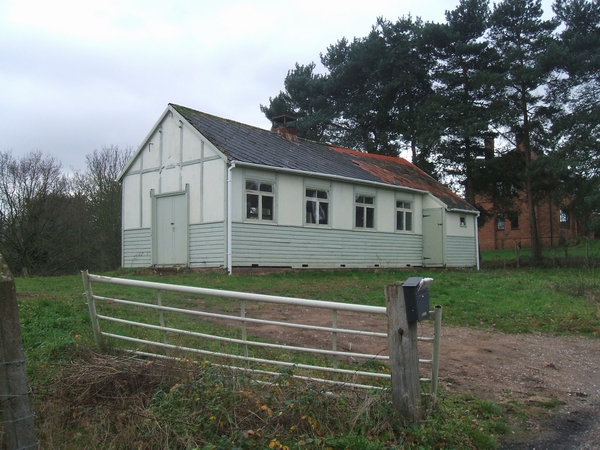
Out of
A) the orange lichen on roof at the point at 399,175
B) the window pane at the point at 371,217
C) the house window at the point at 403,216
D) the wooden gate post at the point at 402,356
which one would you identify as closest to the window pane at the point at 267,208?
the window pane at the point at 371,217

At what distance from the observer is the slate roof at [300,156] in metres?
17.6

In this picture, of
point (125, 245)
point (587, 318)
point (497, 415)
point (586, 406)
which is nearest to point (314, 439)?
point (497, 415)

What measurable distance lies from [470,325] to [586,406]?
384 centimetres

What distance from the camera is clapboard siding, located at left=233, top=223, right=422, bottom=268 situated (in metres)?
17.0

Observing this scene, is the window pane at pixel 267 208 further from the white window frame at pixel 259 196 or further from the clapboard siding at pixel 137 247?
the clapboard siding at pixel 137 247

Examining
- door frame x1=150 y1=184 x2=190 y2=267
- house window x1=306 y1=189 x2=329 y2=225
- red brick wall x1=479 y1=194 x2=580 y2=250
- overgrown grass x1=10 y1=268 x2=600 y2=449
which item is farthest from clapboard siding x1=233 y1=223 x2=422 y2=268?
red brick wall x1=479 y1=194 x2=580 y2=250

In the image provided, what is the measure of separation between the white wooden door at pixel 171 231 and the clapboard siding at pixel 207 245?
0.33 metres

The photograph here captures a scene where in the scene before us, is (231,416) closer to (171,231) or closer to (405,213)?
(171,231)

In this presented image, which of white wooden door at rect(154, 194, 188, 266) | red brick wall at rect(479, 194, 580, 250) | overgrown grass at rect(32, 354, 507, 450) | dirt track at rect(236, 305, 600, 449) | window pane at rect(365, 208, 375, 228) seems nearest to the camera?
overgrown grass at rect(32, 354, 507, 450)

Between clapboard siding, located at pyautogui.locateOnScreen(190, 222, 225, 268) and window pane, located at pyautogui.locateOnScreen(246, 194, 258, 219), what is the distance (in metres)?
0.99

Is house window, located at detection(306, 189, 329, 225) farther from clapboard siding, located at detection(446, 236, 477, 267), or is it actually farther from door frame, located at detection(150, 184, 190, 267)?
clapboard siding, located at detection(446, 236, 477, 267)

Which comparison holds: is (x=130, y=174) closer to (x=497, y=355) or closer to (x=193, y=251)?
(x=193, y=251)

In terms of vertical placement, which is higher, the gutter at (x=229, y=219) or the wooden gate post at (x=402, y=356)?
the gutter at (x=229, y=219)

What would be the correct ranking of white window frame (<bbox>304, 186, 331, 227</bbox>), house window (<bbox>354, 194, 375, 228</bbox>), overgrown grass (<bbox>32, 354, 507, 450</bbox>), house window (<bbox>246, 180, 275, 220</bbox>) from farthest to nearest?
house window (<bbox>354, 194, 375, 228</bbox>), white window frame (<bbox>304, 186, 331, 227</bbox>), house window (<bbox>246, 180, 275, 220</bbox>), overgrown grass (<bbox>32, 354, 507, 450</bbox>)
